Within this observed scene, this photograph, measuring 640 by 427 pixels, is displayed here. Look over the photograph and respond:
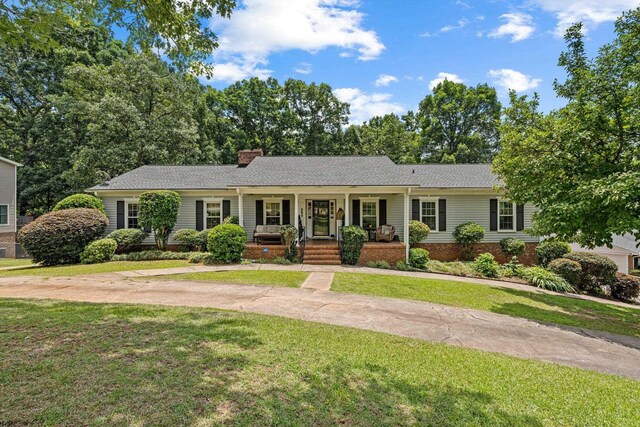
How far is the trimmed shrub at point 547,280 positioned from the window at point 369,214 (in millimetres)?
6806

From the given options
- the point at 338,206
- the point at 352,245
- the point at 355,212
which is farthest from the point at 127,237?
the point at 355,212

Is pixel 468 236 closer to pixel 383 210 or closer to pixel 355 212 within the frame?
pixel 383 210

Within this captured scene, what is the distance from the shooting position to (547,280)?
11617 mm

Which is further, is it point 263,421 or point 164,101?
point 164,101

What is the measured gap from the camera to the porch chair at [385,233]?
47.1ft

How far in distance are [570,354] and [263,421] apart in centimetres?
538

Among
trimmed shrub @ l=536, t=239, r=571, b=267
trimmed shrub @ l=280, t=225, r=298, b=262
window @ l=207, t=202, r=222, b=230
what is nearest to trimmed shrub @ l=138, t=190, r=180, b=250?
window @ l=207, t=202, r=222, b=230

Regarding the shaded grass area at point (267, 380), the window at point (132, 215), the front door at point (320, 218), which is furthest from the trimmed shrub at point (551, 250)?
the window at point (132, 215)

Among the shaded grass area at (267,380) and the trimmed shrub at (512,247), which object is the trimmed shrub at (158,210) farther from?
the trimmed shrub at (512,247)

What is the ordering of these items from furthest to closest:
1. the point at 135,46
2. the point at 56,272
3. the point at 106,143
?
the point at 106,143 < the point at 56,272 < the point at 135,46

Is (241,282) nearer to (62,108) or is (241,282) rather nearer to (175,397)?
(175,397)

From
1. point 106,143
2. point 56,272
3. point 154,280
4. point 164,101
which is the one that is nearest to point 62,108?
point 106,143

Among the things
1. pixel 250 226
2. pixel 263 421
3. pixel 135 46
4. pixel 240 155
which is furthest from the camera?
pixel 240 155

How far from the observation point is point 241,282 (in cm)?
922
